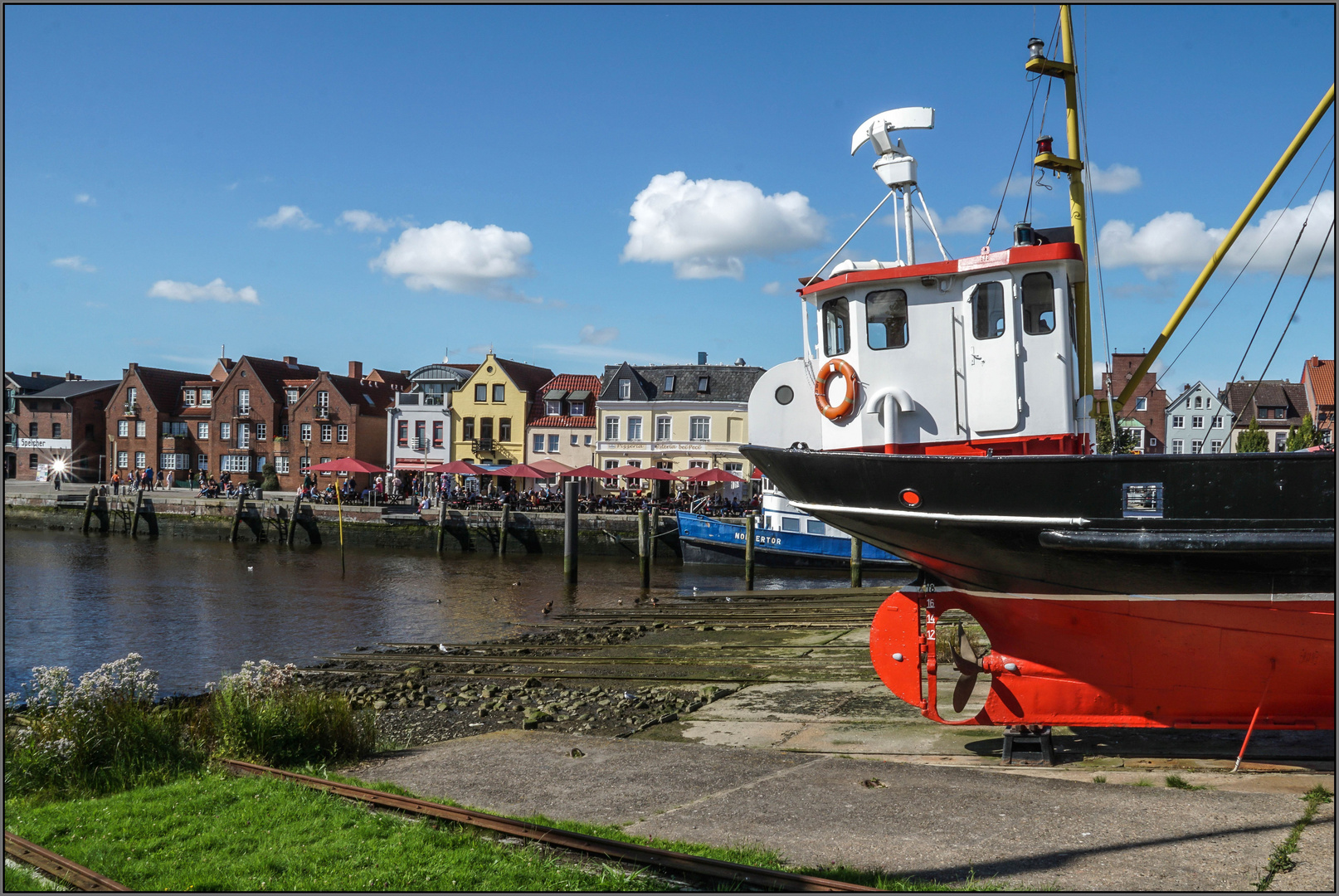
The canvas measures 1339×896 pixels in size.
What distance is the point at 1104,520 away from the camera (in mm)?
8273

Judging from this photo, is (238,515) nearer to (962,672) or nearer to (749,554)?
(749,554)

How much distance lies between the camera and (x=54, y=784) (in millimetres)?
7586

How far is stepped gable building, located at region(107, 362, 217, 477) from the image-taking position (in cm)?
6531

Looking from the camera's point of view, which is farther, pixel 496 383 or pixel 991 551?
pixel 496 383

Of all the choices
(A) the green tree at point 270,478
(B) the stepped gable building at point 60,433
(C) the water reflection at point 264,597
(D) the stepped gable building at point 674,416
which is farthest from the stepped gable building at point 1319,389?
(B) the stepped gable building at point 60,433

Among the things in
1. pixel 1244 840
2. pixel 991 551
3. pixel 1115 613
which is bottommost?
pixel 1244 840

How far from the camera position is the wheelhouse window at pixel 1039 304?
31.3 ft

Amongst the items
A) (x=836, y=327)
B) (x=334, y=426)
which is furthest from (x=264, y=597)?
(x=334, y=426)

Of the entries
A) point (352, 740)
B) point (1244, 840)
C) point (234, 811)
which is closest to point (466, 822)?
point (234, 811)

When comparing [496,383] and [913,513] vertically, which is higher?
[496,383]

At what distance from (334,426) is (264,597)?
32684mm

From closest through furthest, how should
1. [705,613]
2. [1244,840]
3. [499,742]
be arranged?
[1244,840] → [499,742] → [705,613]

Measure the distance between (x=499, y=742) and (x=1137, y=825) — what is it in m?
5.76

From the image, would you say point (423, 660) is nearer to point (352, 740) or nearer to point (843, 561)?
point (352, 740)
